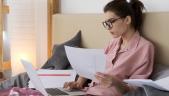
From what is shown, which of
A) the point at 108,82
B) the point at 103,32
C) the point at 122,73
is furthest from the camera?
the point at 103,32

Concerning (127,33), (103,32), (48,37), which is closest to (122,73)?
(127,33)

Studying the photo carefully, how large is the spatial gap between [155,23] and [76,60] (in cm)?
44

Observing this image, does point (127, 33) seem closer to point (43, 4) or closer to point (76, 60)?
point (76, 60)

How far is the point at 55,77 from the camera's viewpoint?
196 cm

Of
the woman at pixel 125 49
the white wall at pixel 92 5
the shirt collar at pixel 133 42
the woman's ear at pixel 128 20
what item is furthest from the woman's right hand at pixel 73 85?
the white wall at pixel 92 5

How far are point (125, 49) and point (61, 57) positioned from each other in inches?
27.6

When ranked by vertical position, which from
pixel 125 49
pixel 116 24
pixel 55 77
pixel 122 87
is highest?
pixel 116 24

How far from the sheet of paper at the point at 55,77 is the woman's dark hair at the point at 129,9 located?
49 cm

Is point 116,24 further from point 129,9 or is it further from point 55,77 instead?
point 55,77

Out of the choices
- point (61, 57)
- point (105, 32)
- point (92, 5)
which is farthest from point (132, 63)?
point (92, 5)

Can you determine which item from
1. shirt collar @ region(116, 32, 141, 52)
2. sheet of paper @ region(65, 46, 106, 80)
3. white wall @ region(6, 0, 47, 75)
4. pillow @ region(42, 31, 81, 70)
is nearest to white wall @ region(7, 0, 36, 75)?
white wall @ region(6, 0, 47, 75)

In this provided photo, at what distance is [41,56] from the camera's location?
2.88 metres

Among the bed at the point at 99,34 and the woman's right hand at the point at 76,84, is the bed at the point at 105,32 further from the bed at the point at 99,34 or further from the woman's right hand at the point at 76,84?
the woman's right hand at the point at 76,84

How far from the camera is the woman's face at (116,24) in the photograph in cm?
162
